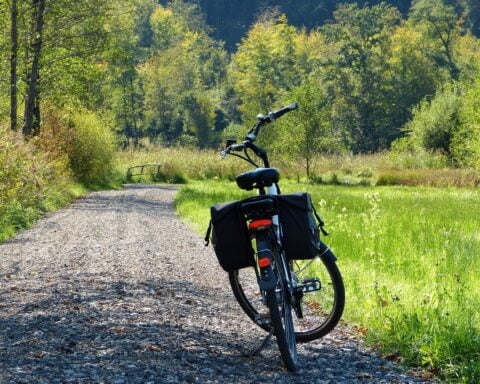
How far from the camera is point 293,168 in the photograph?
156 feet

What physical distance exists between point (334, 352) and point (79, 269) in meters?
4.73

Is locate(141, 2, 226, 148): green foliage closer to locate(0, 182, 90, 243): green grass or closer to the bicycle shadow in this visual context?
locate(0, 182, 90, 243): green grass

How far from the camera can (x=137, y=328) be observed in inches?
222

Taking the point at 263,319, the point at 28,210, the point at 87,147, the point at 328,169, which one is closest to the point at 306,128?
Answer: the point at 328,169

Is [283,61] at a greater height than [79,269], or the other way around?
[283,61]

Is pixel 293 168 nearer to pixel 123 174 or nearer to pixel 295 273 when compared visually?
pixel 123 174

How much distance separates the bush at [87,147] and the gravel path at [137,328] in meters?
18.2

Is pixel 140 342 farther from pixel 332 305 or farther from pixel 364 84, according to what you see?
pixel 364 84

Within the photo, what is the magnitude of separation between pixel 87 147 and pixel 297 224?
25.3 metres

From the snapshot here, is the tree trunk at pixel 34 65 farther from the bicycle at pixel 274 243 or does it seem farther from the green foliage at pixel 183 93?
the green foliage at pixel 183 93

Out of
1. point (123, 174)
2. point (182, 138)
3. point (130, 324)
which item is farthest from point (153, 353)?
point (182, 138)

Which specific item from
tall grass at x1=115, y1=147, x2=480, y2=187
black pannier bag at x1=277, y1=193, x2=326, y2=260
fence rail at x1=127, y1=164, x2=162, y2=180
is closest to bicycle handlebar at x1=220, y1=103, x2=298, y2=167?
black pannier bag at x1=277, y1=193, x2=326, y2=260

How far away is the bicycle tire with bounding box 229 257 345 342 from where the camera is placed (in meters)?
4.98

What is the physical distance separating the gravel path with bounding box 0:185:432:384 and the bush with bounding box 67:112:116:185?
1817cm
